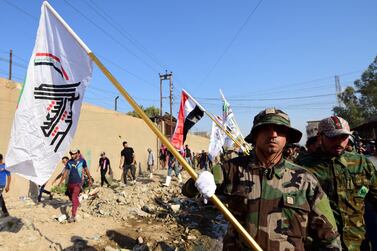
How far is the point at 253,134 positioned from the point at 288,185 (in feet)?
1.35

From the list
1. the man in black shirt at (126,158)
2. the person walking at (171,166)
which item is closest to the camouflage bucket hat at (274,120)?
the man in black shirt at (126,158)

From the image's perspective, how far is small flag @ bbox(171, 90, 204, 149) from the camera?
9.06 m

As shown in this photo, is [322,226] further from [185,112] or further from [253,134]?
[185,112]

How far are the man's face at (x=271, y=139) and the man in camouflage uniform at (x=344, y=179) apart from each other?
31.6 inches

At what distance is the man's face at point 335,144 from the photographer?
9.46 feet

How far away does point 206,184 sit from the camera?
2324 mm

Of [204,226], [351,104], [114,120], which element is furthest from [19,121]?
[351,104]

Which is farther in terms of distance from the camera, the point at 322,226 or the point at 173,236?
the point at 173,236

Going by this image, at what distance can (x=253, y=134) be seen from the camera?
2.38 meters

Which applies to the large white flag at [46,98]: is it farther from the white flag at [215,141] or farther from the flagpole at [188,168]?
the white flag at [215,141]

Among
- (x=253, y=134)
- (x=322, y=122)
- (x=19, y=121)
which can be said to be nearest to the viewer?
(x=253, y=134)

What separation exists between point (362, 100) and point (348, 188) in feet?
145

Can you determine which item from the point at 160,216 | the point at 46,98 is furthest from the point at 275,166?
the point at 160,216

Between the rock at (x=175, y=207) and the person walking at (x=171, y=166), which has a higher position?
the person walking at (x=171, y=166)
